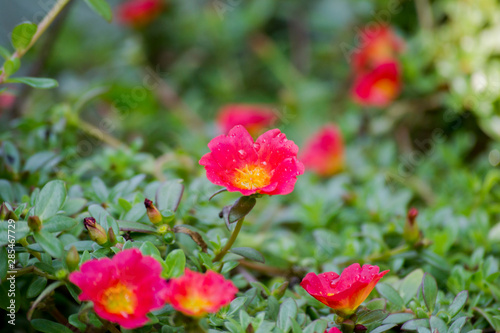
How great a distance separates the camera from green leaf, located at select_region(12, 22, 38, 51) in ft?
2.45

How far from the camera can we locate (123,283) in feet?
1.94

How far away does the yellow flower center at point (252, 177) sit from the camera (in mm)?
692

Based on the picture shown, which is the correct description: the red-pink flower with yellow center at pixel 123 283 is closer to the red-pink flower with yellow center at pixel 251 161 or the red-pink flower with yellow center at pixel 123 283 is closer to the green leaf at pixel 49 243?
the green leaf at pixel 49 243

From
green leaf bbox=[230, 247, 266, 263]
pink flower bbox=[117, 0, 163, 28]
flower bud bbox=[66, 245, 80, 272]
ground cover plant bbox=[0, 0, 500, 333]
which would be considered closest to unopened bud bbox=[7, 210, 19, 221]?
ground cover plant bbox=[0, 0, 500, 333]

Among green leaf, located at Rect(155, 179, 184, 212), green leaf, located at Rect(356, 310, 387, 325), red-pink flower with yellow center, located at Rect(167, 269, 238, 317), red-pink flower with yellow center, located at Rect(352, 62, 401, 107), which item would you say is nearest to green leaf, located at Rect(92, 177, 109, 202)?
green leaf, located at Rect(155, 179, 184, 212)

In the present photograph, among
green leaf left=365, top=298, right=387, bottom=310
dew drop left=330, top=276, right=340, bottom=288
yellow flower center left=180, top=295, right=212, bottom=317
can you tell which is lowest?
green leaf left=365, top=298, right=387, bottom=310

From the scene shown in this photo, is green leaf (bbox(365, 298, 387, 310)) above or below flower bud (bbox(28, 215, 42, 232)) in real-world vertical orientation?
below

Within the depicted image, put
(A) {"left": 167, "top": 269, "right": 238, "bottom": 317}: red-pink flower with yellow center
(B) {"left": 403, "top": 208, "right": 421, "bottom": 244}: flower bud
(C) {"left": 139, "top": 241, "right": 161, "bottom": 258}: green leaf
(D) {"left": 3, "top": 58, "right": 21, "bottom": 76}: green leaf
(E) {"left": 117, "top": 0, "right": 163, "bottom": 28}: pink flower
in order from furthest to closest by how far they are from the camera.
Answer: (E) {"left": 117, "top": 0, "right": 163, "bottom": 28}: pink flower < (B) {"left": 403, "top": 208, "right": 421, "bottom": 244}: flower bud < (D) {"left": 3, "top": 58, "right": 21, "bottom": 76}: green leaf < (C) {"left": 139, "top": 241, "right": 161, "bottom": 258}: green leaf < (A) {"left": 167, "top": 269, "right": 238, "bottom": 317}: red-pink flower with yellow center

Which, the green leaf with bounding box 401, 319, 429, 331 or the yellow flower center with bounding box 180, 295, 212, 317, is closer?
the yellow flower center with bounding box 180, 295, 212, 317

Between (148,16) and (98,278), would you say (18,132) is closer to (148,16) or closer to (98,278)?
(98,278)

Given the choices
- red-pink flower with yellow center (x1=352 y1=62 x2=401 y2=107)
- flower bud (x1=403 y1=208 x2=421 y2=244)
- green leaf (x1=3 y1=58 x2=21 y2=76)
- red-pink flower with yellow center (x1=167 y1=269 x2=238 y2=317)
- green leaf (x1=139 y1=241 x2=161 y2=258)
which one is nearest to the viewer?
red-pink flower with yellow center (x1=167 y1=269 x2=238 y2=317)

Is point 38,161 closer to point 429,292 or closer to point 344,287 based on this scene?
→ point 344,287

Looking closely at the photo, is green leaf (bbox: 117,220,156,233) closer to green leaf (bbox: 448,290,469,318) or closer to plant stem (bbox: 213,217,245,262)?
plant stem (bbox: 213,217,245,262)

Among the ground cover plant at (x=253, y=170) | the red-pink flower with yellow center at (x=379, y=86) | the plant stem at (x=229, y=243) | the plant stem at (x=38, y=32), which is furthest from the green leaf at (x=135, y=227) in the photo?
the red-pink flower with yellow center at (x=379, y=86)
